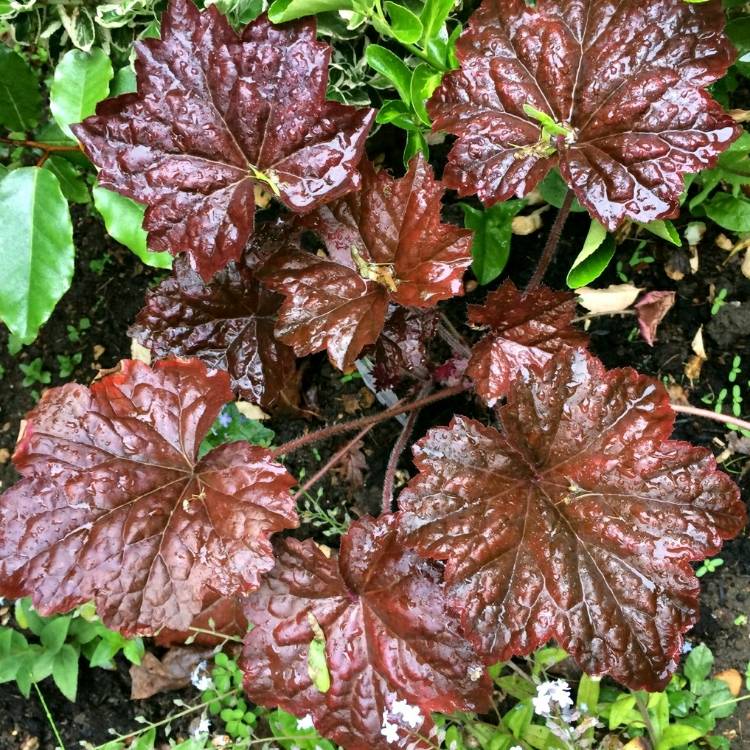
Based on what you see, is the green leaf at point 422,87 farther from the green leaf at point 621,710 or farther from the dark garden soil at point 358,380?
the green leaf at point 621,710

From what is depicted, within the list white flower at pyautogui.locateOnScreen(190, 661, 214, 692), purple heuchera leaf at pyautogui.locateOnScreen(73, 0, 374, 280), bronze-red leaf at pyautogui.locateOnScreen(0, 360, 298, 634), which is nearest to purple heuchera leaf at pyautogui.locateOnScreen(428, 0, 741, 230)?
purple heuchera leaf at pyautogui.locateOnScreen(73, 0, 374, 280)

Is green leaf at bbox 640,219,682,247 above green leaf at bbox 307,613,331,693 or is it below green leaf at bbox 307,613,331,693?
above

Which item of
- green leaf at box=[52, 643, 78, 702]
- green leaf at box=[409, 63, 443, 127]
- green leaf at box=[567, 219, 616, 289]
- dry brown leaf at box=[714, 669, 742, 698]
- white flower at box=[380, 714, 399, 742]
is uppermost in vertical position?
green leaf at box=[409, 63, 443, 127]

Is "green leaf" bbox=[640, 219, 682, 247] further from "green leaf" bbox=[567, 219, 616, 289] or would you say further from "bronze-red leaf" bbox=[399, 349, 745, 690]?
"bronze-red leaf" bbox=[399, 349, 745, 690]

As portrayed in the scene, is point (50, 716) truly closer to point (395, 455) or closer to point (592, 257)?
point (395, 455)

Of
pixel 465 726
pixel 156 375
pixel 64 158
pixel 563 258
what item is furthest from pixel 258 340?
pixel 465 726

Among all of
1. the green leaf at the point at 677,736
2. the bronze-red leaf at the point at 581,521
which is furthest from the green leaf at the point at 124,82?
the green leaf at the point at 677,736
